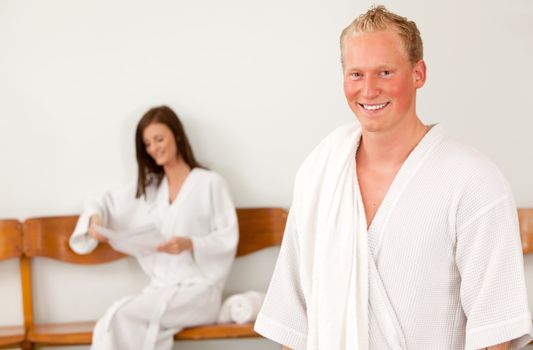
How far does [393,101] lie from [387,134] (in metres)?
0.12

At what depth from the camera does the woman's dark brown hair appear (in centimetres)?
427

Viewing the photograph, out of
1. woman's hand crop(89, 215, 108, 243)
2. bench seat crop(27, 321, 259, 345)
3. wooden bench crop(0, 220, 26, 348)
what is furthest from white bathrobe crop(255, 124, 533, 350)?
wooden bench crop(0, 220, 26, 348)

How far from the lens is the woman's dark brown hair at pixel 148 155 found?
427cm

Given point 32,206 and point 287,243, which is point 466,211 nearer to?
point 287,243

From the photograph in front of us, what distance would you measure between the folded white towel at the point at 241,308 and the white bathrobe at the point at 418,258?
1755 mm

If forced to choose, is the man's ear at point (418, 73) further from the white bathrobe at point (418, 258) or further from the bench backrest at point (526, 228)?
the bench backrest at point (526, 228)

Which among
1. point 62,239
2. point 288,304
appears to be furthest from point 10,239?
point 288,304

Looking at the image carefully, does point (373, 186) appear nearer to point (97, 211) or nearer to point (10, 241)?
point (97, 211)

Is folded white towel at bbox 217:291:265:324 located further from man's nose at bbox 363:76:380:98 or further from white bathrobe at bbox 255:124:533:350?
man's nose at bbox 363:76:380:98

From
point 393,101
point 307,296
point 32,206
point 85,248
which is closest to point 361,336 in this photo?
point 307,296

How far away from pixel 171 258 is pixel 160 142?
1.75 ft

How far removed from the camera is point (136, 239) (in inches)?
159

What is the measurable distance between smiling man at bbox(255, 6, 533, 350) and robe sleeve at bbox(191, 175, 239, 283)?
74.0 inches

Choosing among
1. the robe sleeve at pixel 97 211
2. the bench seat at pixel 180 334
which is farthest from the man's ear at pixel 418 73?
the robe sleeve at pixel 97 211
